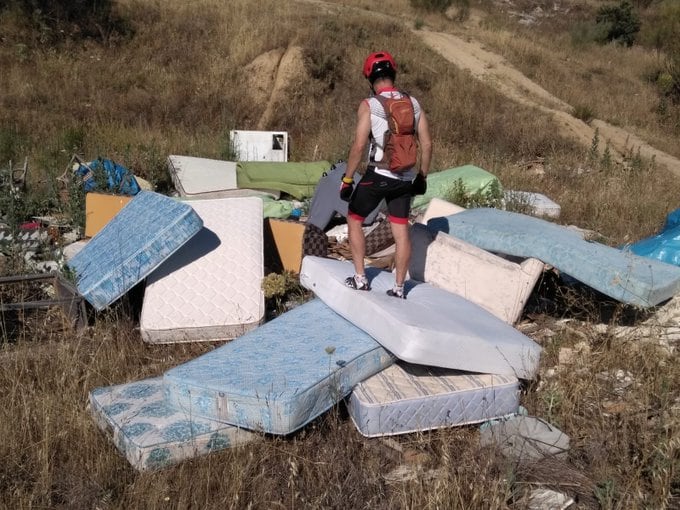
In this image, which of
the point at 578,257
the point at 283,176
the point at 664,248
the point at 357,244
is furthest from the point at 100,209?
the point at 664,248

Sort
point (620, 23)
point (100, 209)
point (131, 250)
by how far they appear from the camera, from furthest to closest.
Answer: point (620, 23), point (100, 209), point (131, 250)

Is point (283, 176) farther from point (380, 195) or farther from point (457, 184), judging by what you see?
point (380, 195)

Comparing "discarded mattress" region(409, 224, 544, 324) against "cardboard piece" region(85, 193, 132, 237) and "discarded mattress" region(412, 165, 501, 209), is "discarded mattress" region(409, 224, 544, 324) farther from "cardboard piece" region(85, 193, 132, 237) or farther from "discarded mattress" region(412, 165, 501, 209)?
"cardboard piece" region(85, 193, 132, 237)

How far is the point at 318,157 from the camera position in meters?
9.33

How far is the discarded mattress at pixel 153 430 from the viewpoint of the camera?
110 inches

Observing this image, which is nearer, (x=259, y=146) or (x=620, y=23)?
(x=259, y=146)

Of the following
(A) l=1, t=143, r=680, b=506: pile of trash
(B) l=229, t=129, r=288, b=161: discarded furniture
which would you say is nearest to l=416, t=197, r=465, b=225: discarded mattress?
(A) l=1, t=143, r=680, b=506: pile of trash

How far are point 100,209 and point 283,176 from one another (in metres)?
2.05

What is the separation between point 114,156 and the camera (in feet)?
26.8

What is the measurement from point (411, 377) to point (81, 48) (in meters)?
11.9

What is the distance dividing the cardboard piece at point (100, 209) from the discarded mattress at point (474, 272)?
101 inches

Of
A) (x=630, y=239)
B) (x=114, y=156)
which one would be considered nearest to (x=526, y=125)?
(x=630, y=239)

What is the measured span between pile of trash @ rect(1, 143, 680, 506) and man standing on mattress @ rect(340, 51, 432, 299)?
9.3 inches

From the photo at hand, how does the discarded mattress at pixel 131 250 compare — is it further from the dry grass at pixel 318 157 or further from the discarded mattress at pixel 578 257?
the discarded mattress at pixel 578 257
